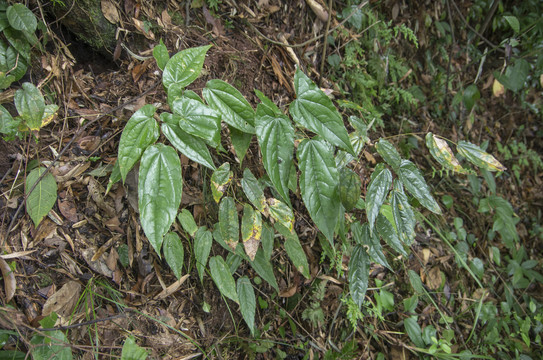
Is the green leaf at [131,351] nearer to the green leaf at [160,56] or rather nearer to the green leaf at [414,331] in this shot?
the green leaf at [160,56]

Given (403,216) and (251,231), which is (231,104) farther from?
(403,216)

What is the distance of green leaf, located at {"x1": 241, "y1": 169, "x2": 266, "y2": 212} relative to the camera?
1.61 metres

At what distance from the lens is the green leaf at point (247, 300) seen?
174 centimetres

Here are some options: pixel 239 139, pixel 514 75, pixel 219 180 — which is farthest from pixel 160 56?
pixel 514 75

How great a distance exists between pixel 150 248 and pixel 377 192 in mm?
1134

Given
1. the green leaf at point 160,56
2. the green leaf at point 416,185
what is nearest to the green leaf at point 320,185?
the green leaf at point 416,185

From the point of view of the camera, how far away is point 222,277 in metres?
1.69

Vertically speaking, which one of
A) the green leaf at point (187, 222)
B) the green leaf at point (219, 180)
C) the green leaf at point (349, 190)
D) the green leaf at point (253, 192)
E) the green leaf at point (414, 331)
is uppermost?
the green leaf at point (349, 190)

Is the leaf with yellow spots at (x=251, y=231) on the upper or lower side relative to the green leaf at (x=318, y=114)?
lower

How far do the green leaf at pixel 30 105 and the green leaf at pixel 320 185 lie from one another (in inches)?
45.9

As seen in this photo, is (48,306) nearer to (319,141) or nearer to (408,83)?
(319,141)

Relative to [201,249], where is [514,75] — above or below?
above

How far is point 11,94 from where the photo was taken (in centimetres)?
160

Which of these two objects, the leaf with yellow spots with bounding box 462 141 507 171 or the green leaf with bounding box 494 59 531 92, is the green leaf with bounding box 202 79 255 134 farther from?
the green leaf with bounding box 494 59 531 92
